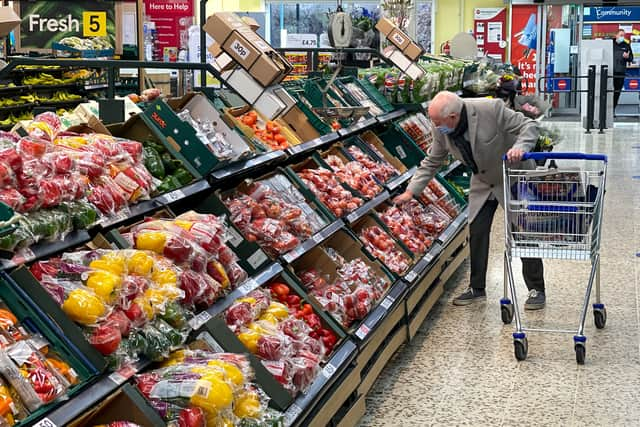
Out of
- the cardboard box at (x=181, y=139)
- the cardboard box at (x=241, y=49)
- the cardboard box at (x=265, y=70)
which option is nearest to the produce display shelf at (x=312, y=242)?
the cardboard box at (x=181, y=139)

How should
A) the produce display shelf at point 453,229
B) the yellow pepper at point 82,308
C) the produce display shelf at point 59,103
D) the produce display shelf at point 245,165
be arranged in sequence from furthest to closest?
the produce display shelf at point 59,103 → the produce display shelf at point 453,229 → the produce display shelf at point 245,165 → the yellow pepper at point 82,308

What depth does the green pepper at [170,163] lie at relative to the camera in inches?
152

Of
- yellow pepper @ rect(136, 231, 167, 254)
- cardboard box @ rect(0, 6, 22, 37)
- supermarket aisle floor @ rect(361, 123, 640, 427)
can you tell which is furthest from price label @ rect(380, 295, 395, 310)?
cardboard box @ rect(0, 6, 22, 37)

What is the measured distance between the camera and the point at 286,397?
10.6ft

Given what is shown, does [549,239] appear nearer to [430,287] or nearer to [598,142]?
[430,287]

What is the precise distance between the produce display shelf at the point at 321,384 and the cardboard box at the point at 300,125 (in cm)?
183

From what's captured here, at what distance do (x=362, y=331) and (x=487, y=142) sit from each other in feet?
6.56

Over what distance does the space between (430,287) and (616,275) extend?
1.66 m

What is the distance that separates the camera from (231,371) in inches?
113

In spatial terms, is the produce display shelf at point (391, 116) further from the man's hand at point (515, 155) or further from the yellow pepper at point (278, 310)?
the yellow pepper at point (278, 310)

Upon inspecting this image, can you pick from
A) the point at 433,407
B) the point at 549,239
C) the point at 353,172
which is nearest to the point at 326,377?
the point at 433,407

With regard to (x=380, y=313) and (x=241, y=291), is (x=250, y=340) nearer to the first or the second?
(x=241, y=291)

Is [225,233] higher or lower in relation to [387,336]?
higher

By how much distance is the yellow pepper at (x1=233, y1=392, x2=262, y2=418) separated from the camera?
2902mm
